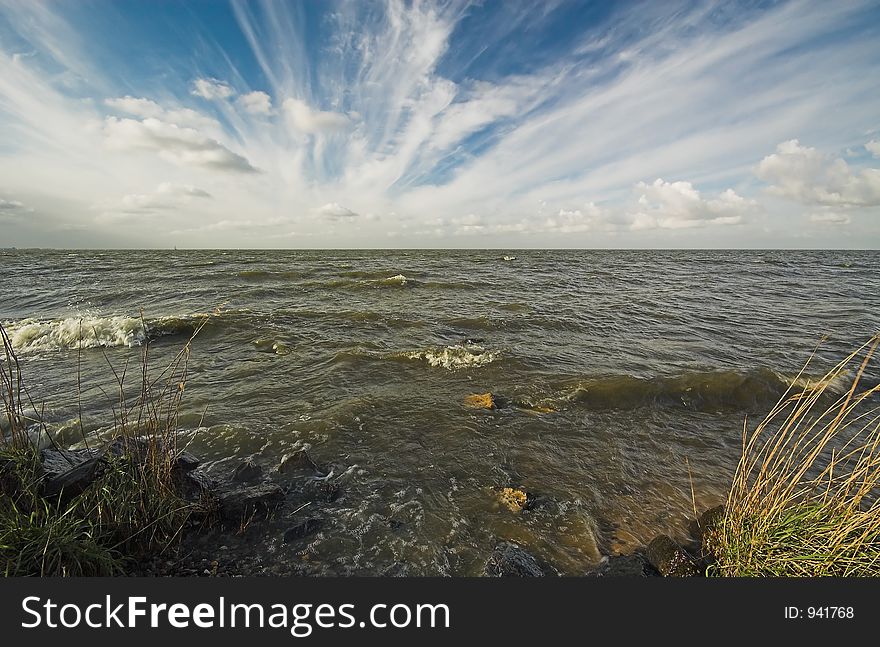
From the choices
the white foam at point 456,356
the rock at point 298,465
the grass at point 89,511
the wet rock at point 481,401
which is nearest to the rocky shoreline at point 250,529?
the grass at point 89,511

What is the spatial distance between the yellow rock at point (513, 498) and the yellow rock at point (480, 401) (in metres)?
2.89

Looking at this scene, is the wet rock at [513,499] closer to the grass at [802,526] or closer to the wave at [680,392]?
the grass at [802,526]

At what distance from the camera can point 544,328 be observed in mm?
15430

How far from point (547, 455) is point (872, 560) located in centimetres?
386

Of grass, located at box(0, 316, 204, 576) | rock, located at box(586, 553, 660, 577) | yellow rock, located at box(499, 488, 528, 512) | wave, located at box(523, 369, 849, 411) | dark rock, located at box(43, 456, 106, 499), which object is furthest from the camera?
wave, located at box(523, 369, 849, 411)

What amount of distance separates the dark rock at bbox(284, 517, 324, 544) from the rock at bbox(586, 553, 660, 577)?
10.7 ft

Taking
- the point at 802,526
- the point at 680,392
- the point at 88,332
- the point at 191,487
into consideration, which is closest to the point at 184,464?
the point at 191,487

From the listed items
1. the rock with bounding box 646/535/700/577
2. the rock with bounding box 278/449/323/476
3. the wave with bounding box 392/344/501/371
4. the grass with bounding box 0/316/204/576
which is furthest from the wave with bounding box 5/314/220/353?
the rock with bounding box 646/535/700/577

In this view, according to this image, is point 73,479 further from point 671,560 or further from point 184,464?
point 671,560

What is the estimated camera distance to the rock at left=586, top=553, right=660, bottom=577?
3.97 metres

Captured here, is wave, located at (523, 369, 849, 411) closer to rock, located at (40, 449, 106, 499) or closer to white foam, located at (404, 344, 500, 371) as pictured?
white foam, located at (404, 344, 500, 371)

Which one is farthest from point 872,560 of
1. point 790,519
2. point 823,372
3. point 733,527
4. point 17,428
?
point 823,372

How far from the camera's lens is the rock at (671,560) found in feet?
12.6

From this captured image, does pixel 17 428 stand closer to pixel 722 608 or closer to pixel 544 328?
pixel 722 608
